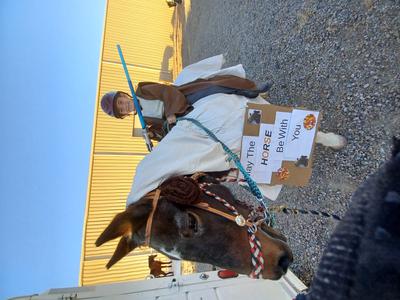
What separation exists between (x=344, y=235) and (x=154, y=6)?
10.5m

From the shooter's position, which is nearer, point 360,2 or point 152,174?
point 152,174

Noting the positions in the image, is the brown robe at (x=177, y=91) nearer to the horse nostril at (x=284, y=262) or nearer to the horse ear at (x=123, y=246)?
the horse ear at (x=123, y=246)

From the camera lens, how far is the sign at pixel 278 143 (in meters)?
2.21

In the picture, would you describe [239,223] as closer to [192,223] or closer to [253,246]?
[253,246]

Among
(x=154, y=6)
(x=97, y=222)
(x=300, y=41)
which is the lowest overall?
(x=97, y=222)

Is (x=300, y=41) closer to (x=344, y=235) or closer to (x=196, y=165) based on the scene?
(x=196, y=165)

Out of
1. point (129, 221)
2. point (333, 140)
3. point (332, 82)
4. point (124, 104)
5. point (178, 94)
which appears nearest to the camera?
point (129, 221)

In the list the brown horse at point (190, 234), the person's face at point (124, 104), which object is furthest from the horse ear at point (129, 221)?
the person's face at point (124, 104)

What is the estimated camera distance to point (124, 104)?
293 cm

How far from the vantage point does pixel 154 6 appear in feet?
32.4

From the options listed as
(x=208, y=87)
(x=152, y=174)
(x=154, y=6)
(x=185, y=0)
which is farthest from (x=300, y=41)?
(x=154, y=6)

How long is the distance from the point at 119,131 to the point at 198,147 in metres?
6.66

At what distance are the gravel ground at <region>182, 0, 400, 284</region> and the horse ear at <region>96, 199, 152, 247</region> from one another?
1.91 metres

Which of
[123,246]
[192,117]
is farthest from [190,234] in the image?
[192,117]
